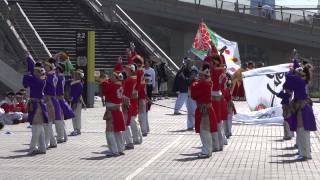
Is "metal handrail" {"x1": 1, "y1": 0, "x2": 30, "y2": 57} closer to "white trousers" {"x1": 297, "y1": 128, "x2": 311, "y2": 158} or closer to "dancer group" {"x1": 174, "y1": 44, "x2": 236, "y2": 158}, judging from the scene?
"dancer group" {"x1": 174, "y1": 44, "x2": 236, "y2": 158}

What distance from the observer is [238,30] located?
4881cm

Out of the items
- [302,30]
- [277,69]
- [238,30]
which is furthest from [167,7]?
[277,69]

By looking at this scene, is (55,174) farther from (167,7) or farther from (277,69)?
(167,7)

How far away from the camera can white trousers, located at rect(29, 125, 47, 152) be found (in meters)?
17.1

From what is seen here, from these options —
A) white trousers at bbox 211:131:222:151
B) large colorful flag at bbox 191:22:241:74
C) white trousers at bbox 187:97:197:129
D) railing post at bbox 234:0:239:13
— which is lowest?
white trousers at bbox 211:131:222:151

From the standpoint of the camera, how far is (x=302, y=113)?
54.1ft

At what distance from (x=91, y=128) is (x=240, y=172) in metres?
9.37

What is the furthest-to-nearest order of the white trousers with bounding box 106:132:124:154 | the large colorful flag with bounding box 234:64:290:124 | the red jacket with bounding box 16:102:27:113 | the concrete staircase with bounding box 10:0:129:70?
the concrete staircase with bounding box 10:0:129:70
the red jacket with bounding box 16:102:27:113
the large colorful flag with bounding box 234:64:290:124
the white trousers with bounding box 106:132:124:154

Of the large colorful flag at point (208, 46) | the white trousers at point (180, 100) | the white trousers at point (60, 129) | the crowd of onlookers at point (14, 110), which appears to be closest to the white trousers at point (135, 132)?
the white trousers at point (60, 129)

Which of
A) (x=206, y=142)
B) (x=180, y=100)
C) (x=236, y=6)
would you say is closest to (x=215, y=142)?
(x=206, y=142)

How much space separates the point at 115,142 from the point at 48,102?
225cm

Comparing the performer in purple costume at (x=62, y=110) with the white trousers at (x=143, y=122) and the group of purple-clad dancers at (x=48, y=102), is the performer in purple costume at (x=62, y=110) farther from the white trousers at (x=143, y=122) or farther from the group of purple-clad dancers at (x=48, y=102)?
the white trousers at (x=143, y=122)

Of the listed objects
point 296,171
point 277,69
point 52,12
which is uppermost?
point 52,12

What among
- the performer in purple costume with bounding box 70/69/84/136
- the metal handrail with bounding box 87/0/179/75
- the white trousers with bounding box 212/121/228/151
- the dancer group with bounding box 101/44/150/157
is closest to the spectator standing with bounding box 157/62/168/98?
the metal handrail with bounding box 87/0/179/75
